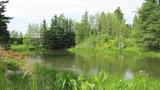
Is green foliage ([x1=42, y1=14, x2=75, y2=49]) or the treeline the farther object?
green foliage ([x1=42, y1=14, x2=75, y2=49])

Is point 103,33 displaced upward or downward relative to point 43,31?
downward

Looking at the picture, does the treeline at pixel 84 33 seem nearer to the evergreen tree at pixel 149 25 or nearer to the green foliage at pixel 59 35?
the green foliage at pixel 59 35

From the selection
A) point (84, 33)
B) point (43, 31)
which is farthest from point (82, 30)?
point (43, 31)

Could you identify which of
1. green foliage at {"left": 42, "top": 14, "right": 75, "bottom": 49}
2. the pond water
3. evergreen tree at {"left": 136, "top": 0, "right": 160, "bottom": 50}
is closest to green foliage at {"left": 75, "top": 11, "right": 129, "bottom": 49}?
green foliage at {"left": 42, "top": 14, "right": 75, "bottom": 49}

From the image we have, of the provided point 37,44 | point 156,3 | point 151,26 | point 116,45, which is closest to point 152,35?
point 151,26

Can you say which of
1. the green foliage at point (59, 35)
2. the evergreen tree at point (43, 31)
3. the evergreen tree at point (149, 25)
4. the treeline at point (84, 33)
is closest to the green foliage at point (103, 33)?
the treeline at point (84, 33)

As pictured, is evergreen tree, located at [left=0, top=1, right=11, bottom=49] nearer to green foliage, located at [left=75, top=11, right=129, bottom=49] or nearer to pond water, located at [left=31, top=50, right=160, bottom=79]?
pond water, located at [left=31, top=50, right=160, bottom=79]

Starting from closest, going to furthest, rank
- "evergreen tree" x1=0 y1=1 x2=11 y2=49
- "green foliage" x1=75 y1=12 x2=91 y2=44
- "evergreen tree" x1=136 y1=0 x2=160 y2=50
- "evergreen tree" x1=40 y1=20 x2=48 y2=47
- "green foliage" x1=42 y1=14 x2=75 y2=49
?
"evergreen tree" x1=0 y1=1 x2=11 y2=49
"evergreen tree" x1=136 y1=0 x2=160 y2=50
"evergreen tree" x1=40 y1=20 x2=48 y2=47
"green foliage" x1=42 y1=14 x2=75 y2=49
"green foliage" x1=75 y1=12 x2=91 y2=44

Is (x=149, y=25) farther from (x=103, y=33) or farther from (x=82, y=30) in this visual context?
(x=82, y=30)

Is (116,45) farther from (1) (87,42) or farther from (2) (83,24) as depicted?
(2) (83,24)

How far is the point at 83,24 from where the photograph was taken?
231 ft

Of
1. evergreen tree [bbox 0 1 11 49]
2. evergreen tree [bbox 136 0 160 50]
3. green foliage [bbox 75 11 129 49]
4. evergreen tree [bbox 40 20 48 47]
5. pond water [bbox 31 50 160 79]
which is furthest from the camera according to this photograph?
evergreen tree [bbox 40 20 48 47]

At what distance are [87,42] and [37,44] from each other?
819cm

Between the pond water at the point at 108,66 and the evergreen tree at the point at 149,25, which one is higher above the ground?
the evergreen tree at the point at 149,25
